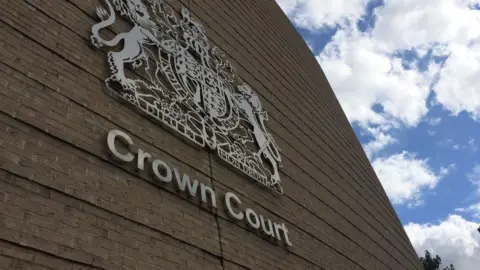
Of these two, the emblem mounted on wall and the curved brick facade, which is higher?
the emblem mounted on wall

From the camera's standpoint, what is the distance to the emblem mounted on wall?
14.3 ft

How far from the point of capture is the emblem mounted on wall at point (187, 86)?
4344 mm

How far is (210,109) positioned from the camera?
202 inches

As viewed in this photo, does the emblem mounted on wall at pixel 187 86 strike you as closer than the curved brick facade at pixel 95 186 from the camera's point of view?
No

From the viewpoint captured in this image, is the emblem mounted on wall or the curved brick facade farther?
the emblem mounted on wall

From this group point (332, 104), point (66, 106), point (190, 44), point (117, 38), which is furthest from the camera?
point (332, 104)

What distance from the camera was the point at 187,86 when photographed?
4996 millimetres

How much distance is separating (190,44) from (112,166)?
2622 mm

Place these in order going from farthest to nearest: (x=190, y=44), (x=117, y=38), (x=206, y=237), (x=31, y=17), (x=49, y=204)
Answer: (x=190, y=44)
(x=117, y=38)
(x=206, y=237)
(x=31, y=17)
(x=49, y=204)

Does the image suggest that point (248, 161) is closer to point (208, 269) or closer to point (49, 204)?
point (208, 269)

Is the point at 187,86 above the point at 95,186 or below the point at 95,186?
above

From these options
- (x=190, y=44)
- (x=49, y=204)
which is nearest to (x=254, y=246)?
(x=49, y=204)

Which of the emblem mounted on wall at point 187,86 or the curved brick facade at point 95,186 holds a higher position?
the emblem mounted on wall at point 187,86

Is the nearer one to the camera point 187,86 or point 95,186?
point 95,186
